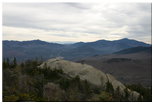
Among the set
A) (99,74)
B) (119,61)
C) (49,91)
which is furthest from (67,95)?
(119,61)

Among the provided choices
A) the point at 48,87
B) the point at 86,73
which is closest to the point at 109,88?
the point at 86,73

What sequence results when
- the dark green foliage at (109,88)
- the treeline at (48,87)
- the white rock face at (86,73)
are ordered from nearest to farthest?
the treeline at (48,87) < the dark green foliage at (109,88) < the white rock face at (86,73)

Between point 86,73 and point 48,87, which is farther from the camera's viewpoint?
point 86,73

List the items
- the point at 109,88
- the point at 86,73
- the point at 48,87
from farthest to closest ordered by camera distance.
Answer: the point at 86,73 < the point at 109,88 < the point at 48,87

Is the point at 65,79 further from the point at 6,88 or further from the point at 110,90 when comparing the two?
the point at 6,88

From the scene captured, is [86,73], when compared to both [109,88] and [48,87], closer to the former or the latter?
[109,88]

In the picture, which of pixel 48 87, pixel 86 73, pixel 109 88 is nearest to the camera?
pixel 48 87

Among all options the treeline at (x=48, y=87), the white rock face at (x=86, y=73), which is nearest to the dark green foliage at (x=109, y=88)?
the treeline at (x=48, y=87)

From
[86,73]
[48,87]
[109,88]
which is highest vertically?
[86,73]

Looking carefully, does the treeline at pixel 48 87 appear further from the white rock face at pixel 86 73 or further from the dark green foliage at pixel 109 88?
the white rock face at pixel 86 73
